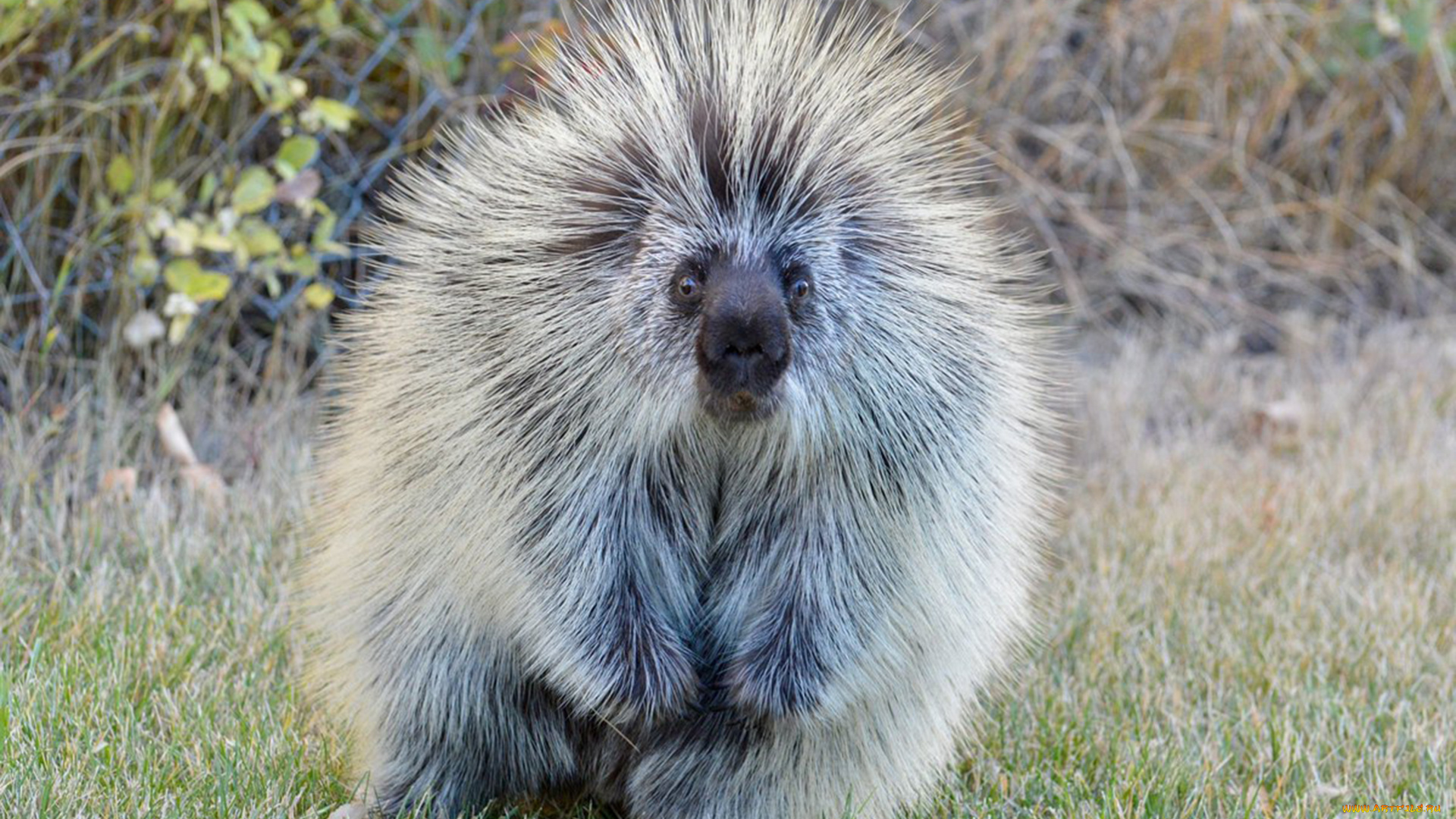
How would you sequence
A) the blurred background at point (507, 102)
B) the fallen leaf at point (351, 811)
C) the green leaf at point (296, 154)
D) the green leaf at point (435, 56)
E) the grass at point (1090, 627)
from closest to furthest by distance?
the fallen leaf at point (351, 811) → the grass at point (1090, 627) → the green leaf at point (296, 154) → the blurred background at point (507, 102) → the green leaf at point (435, 56)

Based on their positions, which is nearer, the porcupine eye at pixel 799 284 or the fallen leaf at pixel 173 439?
the porcupine eye at pixel 799 284

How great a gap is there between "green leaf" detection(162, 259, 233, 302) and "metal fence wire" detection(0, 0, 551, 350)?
220mm

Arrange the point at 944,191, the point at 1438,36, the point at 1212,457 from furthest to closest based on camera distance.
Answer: the point at 1438,36
the point at 1212,457
the point at 944,191

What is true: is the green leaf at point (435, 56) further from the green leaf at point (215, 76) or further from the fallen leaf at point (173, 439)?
the fallen leaf at point (173, 439)

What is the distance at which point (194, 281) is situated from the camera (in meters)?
4.10

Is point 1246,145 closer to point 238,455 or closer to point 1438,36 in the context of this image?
point 1438,36

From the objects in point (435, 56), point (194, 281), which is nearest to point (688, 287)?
point (194, 281)

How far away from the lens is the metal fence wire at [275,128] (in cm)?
426

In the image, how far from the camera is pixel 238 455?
432 cm

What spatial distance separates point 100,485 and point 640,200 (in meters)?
2.07

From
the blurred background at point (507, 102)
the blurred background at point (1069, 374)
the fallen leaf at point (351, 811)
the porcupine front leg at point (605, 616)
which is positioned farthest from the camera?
the blurred background at point (507, 102)

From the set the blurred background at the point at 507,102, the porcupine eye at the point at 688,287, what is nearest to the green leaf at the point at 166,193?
the blurred background at the point at 507,102

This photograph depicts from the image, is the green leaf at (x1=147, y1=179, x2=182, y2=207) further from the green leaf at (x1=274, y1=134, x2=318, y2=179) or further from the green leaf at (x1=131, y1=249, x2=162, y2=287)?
the green leaf at (x1=274, y1=134, x2=318, y2=179)

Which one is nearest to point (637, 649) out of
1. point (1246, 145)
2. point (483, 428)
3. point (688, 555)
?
point (688, 555)
